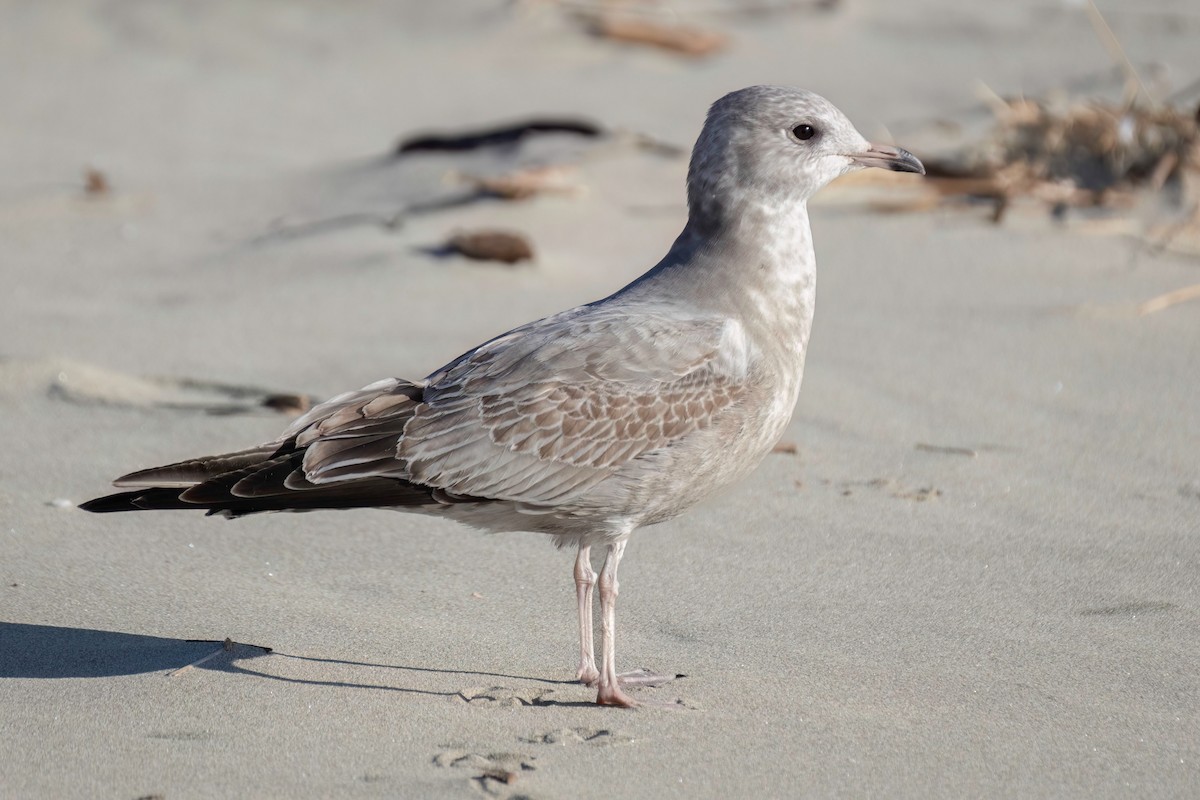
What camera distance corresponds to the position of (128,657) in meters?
4.14

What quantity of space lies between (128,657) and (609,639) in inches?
51.6

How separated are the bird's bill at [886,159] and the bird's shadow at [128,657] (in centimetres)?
178

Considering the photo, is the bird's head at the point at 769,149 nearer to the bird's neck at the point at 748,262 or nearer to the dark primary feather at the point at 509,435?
the bird's neck at the point at 748,262

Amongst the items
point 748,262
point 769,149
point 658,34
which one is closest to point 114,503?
point 748,262

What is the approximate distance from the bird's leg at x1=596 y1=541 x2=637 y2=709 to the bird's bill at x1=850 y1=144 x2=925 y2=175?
138 cm

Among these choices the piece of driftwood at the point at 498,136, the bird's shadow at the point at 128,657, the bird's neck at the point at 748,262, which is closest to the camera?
the bird's shadow at the point at 128,657

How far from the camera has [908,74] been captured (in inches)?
411

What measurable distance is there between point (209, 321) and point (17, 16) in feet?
20.7

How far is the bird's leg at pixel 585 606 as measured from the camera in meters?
4.16

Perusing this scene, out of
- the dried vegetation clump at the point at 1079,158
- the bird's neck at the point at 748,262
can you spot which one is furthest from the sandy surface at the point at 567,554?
the bird's neck at the point at 748,262

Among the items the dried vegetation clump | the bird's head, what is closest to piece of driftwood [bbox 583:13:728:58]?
the dried vegetation clump

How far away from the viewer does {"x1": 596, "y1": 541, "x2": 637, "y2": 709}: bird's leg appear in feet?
12.9

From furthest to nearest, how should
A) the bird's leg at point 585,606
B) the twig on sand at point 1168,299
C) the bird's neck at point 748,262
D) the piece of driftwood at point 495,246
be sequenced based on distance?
the piece of driftwood at point 495,246
the twig on sand at point 1168,299
the bird's neck at point 748,262
the bird's leg at point 585,606

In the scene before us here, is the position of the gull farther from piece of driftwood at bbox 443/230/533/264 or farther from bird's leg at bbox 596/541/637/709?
piece of driftwood at bbox 443/230/533/264
